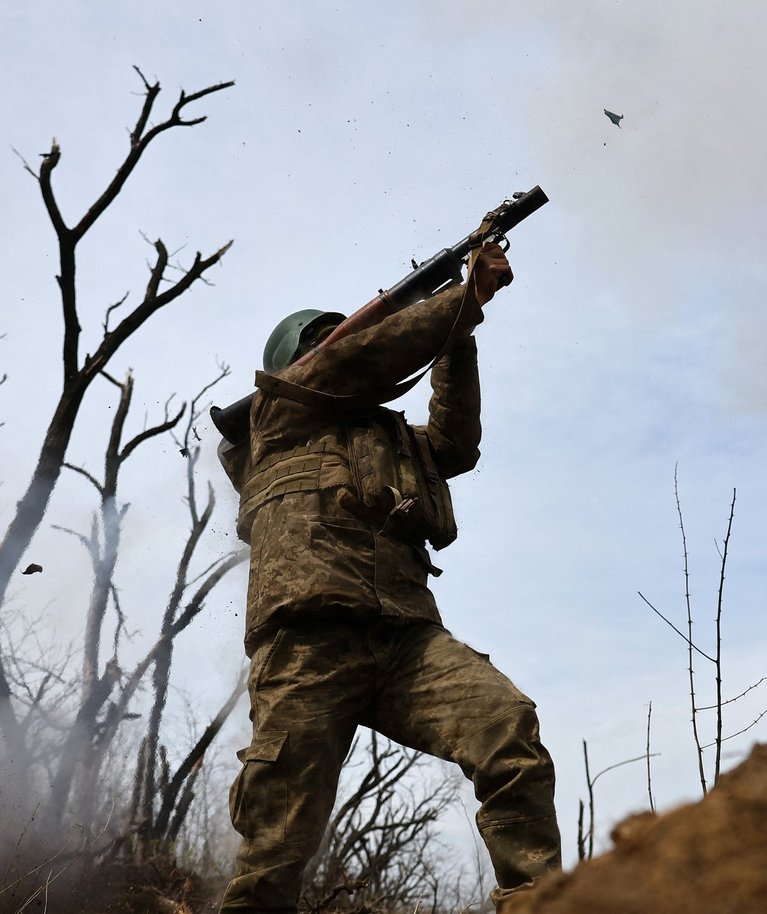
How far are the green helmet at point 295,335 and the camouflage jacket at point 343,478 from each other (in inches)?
18.7

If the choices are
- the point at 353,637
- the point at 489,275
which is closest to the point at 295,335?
the point at 489,275

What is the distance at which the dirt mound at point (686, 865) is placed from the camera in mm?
970

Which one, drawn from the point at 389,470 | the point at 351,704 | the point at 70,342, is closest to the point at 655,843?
the point at 351,704

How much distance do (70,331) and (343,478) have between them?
5.77 meters

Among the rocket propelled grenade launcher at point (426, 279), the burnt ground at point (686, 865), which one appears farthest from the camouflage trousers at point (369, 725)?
the burnt ground at point (686, 865)

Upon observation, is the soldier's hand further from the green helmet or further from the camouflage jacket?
the green helmet

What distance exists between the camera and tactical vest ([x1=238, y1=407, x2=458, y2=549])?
3.87 m

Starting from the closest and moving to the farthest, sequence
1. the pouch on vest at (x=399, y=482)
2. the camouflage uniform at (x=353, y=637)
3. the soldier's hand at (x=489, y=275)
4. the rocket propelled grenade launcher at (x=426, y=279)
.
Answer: the camouflage uniform at (x=353, y=637)
the pouch on vest at (x=399, y=482)
the soldier's hand at (x=489, y=275)
the rocket propelled grenade launcher at (x=426, y=279)

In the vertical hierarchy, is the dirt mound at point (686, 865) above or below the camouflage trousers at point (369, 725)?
below

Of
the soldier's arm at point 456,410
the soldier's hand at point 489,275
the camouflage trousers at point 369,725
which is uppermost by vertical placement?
the soldier's hand at point 489,275

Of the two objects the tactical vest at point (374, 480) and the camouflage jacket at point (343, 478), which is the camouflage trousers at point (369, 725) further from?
the tactical vest at point (374, 480)

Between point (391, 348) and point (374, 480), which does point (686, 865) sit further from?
point (391, 348)

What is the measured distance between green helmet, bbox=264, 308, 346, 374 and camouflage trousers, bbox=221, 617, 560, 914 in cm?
145

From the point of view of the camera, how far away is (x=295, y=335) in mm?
4773
